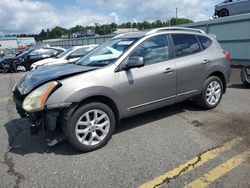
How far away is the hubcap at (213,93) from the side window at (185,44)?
866 millimetres

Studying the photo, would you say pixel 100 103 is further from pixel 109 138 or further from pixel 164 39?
pixel 164 39

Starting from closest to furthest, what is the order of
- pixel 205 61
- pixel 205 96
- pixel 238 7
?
pixel 205 61 < pixel 205 96 < pixel 238 7

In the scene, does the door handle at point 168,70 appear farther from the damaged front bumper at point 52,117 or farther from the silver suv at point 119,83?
the damaged front bumper at point 52,117

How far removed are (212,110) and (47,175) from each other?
3796 mm

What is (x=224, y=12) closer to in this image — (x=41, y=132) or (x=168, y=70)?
(x=168, y=70)

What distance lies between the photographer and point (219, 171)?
3.16 m

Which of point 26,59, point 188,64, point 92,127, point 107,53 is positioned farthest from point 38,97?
point 26,59

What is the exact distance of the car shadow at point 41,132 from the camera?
156 inches

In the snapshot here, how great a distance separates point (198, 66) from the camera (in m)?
5.08

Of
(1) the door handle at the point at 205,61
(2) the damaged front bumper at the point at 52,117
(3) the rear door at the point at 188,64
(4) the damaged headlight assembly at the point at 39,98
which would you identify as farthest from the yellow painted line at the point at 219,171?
(1) the door handle at the point at 205,61

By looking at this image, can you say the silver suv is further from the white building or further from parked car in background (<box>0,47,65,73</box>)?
the white building

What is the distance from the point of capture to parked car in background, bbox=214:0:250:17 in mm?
15440

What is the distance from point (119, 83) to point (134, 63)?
0.40 metres

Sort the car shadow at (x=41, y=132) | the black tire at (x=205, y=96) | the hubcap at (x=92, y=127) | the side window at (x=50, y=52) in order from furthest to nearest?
1. the side window at (x=50, y=52)
2. the black tire at (x=205, y=96)
3. the car shadow at (x=41, y=132)
4. the hubcap at (x=92, y=127)
